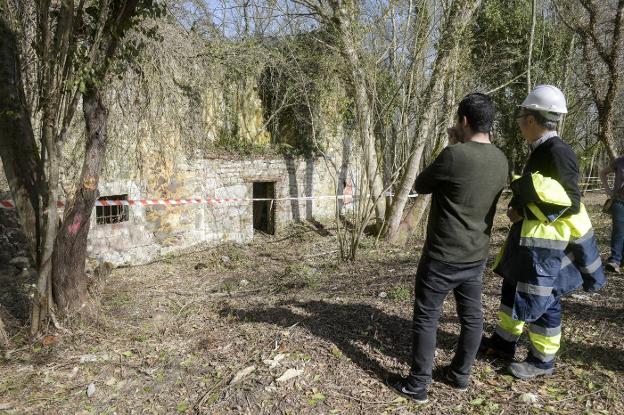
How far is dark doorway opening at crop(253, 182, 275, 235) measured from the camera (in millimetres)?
11148

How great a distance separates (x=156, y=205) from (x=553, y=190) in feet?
24.0

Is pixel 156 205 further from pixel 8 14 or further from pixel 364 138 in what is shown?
pixel 8 14

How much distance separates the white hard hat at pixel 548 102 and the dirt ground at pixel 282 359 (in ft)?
5.79

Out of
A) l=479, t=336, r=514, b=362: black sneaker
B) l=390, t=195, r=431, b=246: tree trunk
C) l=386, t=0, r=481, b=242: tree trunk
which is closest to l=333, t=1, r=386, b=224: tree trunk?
l=386, t=0, r=481, b=242: tree trunk

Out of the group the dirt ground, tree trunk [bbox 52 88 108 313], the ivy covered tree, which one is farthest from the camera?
tree trunk [bbox 52 88 108 313]

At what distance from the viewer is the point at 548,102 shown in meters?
2.71

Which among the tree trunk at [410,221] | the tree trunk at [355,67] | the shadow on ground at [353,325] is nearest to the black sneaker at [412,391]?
the shadow on ground at [353,325]

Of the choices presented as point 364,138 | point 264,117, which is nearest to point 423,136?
point 364,138

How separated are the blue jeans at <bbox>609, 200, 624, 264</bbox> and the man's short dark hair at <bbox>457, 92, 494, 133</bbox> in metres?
3.99

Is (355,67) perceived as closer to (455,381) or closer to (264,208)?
(264,208)

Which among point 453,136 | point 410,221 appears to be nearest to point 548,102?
point 453,136

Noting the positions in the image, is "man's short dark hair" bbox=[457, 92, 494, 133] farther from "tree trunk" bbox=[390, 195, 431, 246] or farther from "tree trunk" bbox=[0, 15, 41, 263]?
"tree trunk" bbox=[390, 195, 431, 246]

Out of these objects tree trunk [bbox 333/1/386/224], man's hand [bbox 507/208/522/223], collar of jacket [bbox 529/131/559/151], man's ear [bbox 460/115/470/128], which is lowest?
man's hand [bbox 507/208/522/223]

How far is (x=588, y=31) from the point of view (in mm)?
9469
